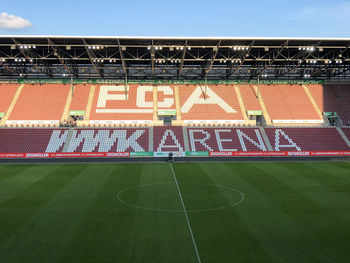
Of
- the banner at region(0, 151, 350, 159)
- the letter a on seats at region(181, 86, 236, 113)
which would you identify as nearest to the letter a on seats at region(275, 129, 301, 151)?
the banner at region(0, 151, 350, 159)

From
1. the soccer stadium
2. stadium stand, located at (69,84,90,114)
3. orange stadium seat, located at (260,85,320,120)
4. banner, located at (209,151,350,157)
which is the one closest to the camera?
the soccer stadium

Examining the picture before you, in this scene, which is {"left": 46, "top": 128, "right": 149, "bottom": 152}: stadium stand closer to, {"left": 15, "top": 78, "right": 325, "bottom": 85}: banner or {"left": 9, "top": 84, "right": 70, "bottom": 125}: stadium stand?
{"left": 9, "top": 84, "right": 70, "bottom": 125}: stadium stand

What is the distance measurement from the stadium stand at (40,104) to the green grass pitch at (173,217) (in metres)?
21.5

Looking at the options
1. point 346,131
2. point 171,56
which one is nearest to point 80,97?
point 171,56

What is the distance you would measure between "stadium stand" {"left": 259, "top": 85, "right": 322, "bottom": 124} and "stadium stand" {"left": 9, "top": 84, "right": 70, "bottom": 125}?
33493mm

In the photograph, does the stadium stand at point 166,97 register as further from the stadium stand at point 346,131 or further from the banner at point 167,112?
the stadium stand at point 346,131

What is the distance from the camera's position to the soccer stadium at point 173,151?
13938 mm

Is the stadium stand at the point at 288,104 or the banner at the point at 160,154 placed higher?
the stadium stand at the point at 288,104

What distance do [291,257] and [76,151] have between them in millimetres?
34116

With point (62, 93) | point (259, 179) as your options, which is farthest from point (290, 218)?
point (62, 93)

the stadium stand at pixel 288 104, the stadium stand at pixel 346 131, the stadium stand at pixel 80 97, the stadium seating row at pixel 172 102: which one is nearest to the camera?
the stadium stand at pixel 346 131

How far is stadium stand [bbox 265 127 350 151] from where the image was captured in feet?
145

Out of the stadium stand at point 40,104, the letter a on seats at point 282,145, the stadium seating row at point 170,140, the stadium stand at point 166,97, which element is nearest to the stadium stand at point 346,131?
the stadium seating row at point 170,140

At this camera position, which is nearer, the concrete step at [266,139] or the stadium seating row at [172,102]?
the concrete step at [266,139]
